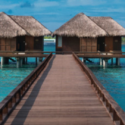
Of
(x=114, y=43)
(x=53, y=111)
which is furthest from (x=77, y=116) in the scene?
(x=114, y=43)

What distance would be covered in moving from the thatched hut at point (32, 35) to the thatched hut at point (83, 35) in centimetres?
181

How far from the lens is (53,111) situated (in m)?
6.00

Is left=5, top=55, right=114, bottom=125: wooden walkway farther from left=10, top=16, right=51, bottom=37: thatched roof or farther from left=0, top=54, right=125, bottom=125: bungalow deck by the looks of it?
left=10, top=16, right=51, bottom=37: thatched roof

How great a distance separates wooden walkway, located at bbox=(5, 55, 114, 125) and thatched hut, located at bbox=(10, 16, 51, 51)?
57.8 ft

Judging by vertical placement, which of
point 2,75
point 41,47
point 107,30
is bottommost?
point 2,75

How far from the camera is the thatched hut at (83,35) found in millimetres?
25562

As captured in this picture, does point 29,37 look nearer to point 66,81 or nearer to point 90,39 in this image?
point 90,39

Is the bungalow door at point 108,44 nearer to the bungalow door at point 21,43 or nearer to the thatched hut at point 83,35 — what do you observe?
the thatched hut at point 83,35

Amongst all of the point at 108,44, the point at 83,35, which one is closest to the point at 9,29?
the point at 83,35

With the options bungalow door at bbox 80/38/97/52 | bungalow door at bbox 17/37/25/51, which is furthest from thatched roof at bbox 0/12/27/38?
bungalow door at bbox 80/38/97/52

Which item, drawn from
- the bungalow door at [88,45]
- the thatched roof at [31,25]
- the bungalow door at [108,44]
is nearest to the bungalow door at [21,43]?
the thatched roof at [31,25]

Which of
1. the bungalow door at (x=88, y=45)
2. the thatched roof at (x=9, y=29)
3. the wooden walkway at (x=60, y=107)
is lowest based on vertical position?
the wooden walkway at (x=60, y=107)

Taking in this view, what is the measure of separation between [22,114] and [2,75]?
52.8ft

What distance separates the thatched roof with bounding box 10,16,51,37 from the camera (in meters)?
26.8
